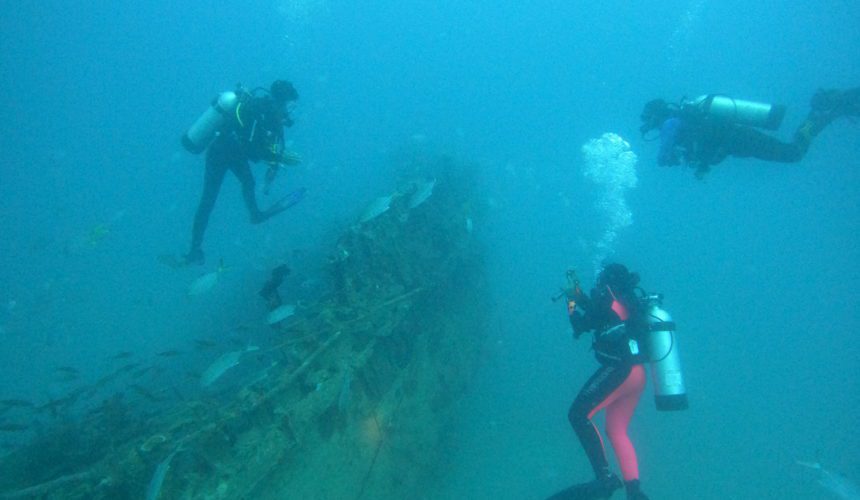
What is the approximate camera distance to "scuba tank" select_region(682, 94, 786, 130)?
7648 millimetres

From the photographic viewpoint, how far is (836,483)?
38.7ft

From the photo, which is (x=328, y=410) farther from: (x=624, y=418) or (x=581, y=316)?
(x=624, y=418)

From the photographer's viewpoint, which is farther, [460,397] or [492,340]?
[492,340]

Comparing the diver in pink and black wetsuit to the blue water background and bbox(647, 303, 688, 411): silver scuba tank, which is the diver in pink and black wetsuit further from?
the blue water background

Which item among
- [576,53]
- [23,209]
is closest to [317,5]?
[576,53]

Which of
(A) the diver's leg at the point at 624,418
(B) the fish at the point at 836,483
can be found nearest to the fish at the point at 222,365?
(A) the diver's leg at the point at 624,418

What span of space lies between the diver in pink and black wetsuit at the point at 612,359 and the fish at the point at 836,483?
416 inches

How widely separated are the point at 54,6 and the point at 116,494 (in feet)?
269

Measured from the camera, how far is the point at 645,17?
56.7m

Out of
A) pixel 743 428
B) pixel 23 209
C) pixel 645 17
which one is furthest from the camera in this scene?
pixel 645 17

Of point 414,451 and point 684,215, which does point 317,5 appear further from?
point 414,451

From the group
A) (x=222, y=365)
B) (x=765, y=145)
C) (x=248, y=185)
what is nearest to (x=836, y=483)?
(x=765, y=145)

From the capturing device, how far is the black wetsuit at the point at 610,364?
5.44m

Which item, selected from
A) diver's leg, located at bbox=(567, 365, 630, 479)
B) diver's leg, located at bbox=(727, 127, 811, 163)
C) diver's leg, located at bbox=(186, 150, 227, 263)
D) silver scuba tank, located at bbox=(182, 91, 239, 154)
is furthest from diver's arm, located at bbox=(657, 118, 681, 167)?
diver's leg, located at bbox=(186, 150, 227, 263)
